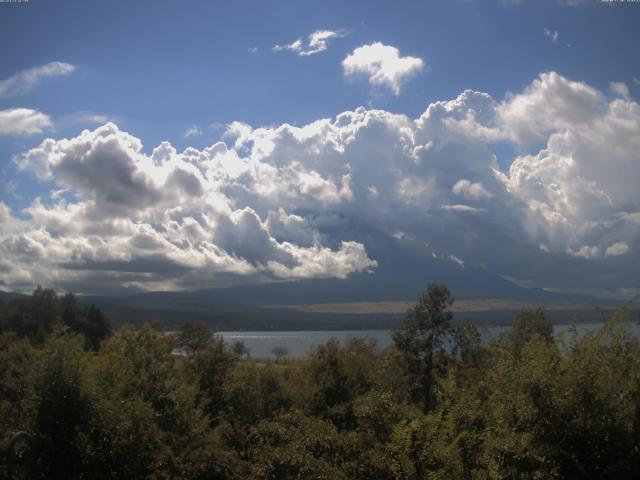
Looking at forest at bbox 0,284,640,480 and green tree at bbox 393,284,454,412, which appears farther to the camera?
green tree at bbox 393,284,454,412

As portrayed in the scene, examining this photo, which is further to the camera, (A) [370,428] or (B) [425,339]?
(B) [425,339]

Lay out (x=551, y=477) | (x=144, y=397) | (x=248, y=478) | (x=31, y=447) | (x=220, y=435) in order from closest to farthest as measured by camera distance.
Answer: (x=551, y=477) → (x=31, y=447) → (x=248, y=478) → (x=144, y=397) → (x=220, y=435)

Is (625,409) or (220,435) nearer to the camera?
(625,409)

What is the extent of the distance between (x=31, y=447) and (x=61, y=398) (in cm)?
144

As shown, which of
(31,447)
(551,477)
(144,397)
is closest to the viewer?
(551,477)

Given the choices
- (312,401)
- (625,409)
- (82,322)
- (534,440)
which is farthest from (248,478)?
(82,322)

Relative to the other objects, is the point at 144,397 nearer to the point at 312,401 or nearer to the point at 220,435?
the point at 220,435

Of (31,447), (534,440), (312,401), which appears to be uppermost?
(534,440)

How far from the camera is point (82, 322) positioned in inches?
4227

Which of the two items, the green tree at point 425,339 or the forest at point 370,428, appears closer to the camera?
the forest at point 370,428

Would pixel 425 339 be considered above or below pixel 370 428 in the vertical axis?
above

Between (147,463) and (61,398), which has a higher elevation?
(61,398)

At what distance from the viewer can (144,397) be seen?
2291cm

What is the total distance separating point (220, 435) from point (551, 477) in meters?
15.2
